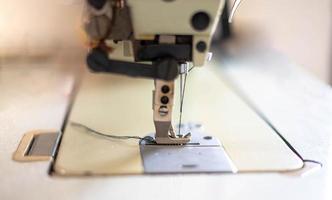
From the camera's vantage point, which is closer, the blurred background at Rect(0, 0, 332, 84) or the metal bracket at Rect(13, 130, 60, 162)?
the metal bracket at Rect(13, 130, 60, 162)

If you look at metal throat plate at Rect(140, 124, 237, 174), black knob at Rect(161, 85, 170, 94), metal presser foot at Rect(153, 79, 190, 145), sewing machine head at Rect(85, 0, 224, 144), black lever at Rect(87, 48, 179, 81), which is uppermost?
sewing machine head at Rect(85, 0, 224, 144)

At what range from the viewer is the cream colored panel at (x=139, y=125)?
A: 3.65 ft

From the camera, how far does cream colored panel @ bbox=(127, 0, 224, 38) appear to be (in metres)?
1.02

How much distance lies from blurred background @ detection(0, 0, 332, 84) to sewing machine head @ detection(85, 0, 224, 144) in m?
1.14

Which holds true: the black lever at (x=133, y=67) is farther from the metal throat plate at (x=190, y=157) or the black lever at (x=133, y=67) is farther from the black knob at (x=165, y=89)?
the metal throat plate at (x=190, y=157)

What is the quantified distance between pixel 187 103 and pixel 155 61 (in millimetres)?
479

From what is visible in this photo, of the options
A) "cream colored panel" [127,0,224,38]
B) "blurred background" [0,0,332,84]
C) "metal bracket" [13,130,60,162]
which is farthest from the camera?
"blurred background" [0,0,332,84]

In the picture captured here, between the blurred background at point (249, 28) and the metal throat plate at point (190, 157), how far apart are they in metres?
1.08

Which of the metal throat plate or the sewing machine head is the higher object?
the sewing machine head

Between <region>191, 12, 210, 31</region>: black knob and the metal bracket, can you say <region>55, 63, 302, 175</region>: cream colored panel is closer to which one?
the metal bracket

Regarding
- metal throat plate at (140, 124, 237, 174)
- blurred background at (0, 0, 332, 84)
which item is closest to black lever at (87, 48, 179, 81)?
metal throat plate at (140, 124, 237, 174)

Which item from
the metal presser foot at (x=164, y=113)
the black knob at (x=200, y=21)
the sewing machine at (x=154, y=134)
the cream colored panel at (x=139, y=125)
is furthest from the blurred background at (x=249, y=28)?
the black knob at (x=200, y=21)

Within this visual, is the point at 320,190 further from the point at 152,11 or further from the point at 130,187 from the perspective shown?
the point at 152,11

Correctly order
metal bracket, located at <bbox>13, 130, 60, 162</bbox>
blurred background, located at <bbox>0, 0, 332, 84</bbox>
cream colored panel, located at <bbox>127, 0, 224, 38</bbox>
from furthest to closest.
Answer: blurred background, located at <bbox>0, 0, 332, 84</bbox>
metal bracket, located at <bbox>13, 130, 60, 162</bbox>
cream colored panel, located at <bbox>127, 0, 224, 38</bbox>
